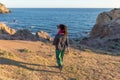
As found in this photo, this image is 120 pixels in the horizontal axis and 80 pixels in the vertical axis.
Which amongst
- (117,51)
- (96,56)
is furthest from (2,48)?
(117,51)

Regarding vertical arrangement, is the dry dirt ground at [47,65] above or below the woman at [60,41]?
below

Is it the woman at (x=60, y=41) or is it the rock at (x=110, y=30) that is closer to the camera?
the woman at (x=60, y=41)

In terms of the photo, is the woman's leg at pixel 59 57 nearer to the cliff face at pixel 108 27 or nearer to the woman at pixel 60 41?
the woman at pixel 60 41

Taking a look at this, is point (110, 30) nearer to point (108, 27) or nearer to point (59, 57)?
point (108, 27)

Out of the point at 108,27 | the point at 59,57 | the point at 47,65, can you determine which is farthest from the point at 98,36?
the point at 59,57

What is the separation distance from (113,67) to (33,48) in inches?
173

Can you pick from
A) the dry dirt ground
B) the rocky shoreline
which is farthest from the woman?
the rocky shoreline

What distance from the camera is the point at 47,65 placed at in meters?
14.9

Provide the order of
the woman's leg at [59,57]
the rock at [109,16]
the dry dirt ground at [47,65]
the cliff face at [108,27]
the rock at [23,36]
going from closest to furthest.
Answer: the dry dirt ground at [47,65] → the woman's leg at [59,57] → the rock at [23,36] → the cliff face at [108,27] → the rock at [109,16]

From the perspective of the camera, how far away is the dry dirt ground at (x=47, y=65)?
13664 millimetres

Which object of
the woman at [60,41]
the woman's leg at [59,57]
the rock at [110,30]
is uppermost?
the woman at [60,41]

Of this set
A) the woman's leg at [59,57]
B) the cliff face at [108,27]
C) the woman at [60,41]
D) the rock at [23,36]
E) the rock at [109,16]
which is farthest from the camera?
the rock at [109,16]

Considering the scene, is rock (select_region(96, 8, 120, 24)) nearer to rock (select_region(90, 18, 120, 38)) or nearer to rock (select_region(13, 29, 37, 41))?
rock (select_region(90, 18, 120, 38))

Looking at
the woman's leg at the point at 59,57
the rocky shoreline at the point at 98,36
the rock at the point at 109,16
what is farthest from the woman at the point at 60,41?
the rock at the point at 109,16
